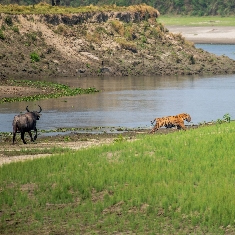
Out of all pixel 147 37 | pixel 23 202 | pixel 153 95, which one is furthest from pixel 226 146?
pixel 147 37

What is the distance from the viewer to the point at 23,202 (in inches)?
720

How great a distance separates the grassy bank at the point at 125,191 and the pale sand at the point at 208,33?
90476 mm

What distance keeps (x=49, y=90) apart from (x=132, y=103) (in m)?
7.25

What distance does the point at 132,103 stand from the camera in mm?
48750

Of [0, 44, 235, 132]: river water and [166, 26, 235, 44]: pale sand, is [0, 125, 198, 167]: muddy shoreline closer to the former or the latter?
[0, 44, 235, 132]: river water

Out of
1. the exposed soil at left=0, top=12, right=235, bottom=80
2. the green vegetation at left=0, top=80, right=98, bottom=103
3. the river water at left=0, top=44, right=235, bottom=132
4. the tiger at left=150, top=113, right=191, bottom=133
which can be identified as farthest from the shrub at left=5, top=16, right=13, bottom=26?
the tiger at left=150, top=113, right=191, bottom=133

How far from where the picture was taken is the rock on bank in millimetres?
66000

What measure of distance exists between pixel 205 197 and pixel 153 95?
36335mm

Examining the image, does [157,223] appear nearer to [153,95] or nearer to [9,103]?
[9,103]

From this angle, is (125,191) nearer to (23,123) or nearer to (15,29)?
(23,123)

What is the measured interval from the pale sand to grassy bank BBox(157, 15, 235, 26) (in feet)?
10.4

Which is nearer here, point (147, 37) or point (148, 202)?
point (148, 202)

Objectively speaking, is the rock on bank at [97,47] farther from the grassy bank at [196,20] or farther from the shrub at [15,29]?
the grassy bank at [196,20]

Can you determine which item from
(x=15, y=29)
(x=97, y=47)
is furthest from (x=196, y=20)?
(x=15, y=29)
